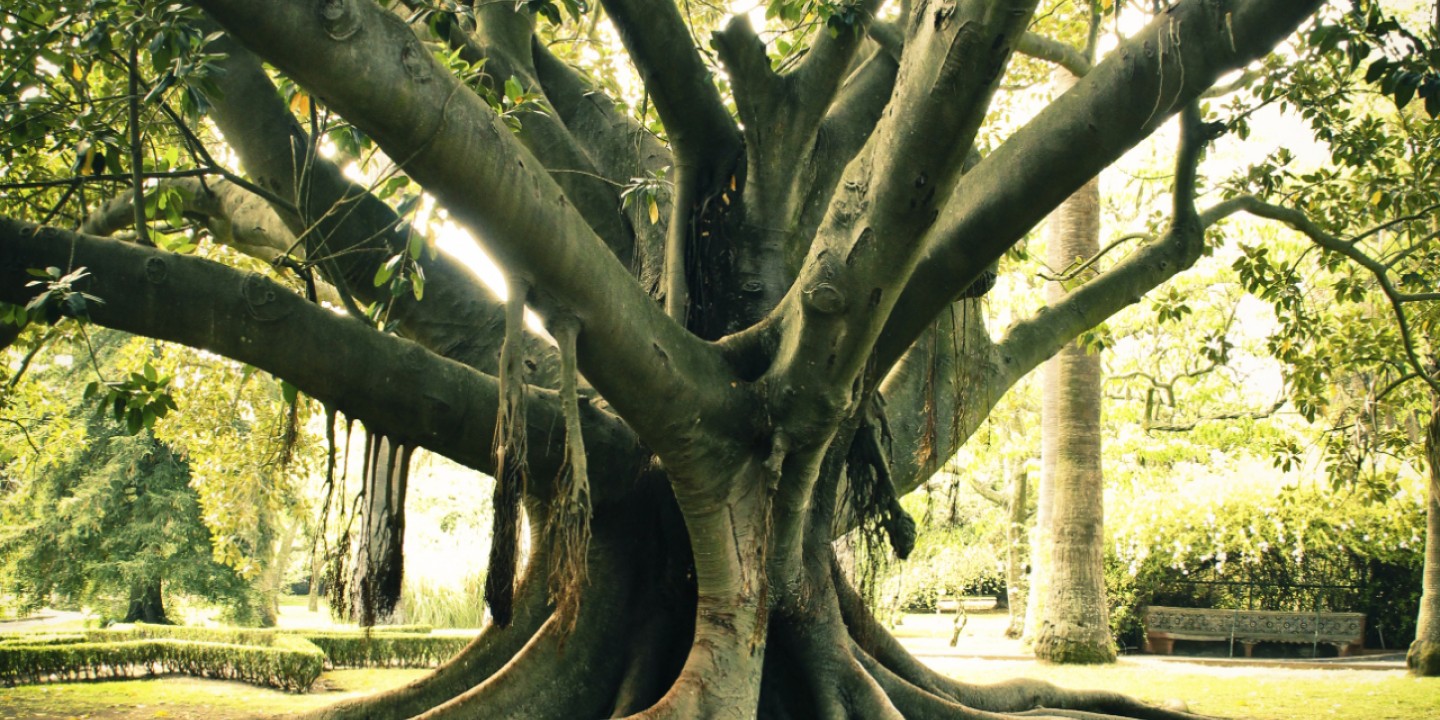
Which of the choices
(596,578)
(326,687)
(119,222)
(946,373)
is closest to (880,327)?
(596,578)

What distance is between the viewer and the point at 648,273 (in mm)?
6227

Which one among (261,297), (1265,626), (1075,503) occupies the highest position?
(261,297)

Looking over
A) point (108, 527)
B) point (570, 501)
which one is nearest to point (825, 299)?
point (570, 501)

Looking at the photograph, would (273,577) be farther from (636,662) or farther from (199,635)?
(636,662)

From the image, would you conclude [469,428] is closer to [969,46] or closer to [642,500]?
[642,500]

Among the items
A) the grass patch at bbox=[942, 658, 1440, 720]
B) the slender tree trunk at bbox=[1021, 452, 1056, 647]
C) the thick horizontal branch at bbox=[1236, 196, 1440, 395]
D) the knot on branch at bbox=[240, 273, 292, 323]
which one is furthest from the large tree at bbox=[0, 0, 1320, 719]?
the slender tree trunk at bbox=[1021, 452, 1056, 647]

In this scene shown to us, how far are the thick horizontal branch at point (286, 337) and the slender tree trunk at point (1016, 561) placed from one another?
15.9m

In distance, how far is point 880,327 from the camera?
4.18 m

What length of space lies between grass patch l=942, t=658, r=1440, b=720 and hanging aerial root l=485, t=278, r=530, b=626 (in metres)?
5.20

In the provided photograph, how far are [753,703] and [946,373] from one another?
2.82 m

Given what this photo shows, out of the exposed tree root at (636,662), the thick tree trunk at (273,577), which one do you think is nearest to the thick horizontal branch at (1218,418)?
the exposed tree root at (636,662)

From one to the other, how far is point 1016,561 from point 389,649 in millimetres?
11747

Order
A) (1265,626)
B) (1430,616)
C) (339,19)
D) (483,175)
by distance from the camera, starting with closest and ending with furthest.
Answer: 1. (339,19)
2. (483,175)
3. (1430,616)
4. (1265,626)

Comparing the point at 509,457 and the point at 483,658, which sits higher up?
the point at 509,457
